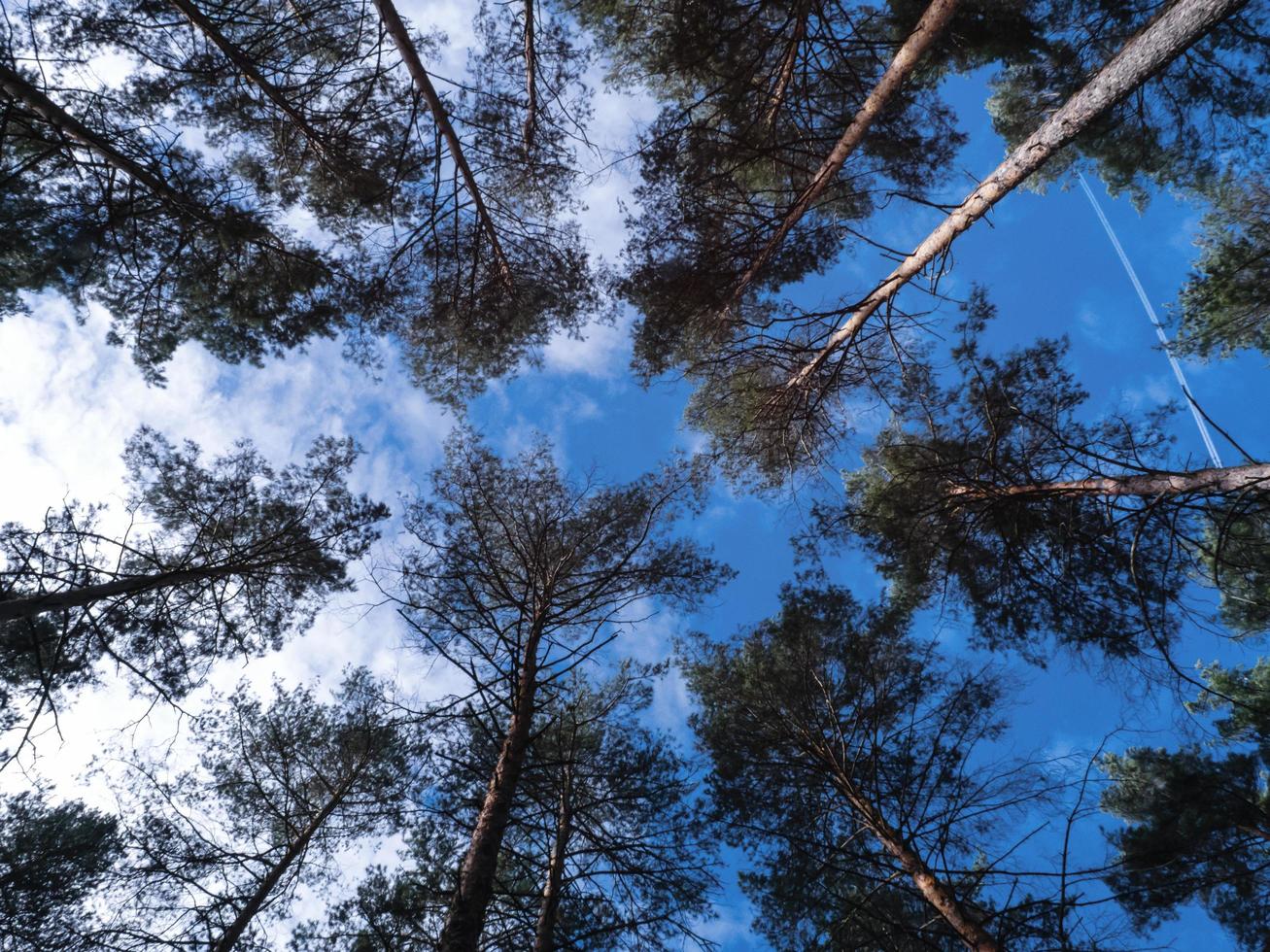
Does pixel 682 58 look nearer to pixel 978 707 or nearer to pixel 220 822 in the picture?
pixel 978 707

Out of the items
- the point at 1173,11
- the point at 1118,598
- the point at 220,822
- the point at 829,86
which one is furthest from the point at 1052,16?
the point at 220,822

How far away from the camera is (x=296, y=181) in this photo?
653 cm

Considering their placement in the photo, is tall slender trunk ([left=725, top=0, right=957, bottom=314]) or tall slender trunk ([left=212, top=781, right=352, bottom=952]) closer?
tall slender trunk ([left=725, top=0, right=957, bottom=314])

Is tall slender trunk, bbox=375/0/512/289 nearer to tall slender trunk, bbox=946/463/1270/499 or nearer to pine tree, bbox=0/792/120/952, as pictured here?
tall slender trunk, bbox=946/463/1270/499

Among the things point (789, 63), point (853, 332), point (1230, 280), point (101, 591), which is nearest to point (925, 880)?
point (853, 332)

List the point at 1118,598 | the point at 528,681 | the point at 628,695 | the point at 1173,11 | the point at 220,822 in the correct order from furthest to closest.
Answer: the point at 628,695, the point at 220,822, the point at 1118,598, the point at 528,681, the point at 1173,11

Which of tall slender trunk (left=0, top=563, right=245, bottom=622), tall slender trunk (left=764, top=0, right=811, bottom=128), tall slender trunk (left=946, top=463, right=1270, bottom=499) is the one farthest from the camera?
tall slender trunk (left=764, top=0, right=811, bottom=128)

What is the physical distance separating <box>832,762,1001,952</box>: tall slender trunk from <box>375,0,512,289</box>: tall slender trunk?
613 cm

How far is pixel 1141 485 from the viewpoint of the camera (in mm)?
4777

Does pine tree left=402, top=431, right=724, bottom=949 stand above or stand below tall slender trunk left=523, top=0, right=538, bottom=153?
below

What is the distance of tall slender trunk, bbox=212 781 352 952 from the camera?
5.63 metres

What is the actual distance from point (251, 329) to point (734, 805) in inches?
322

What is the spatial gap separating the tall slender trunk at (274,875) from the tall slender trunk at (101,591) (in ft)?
10.8

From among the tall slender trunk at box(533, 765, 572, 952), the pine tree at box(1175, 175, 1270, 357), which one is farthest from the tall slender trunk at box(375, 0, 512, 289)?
the pine tree at box(1175, 175, 1270, 357)
